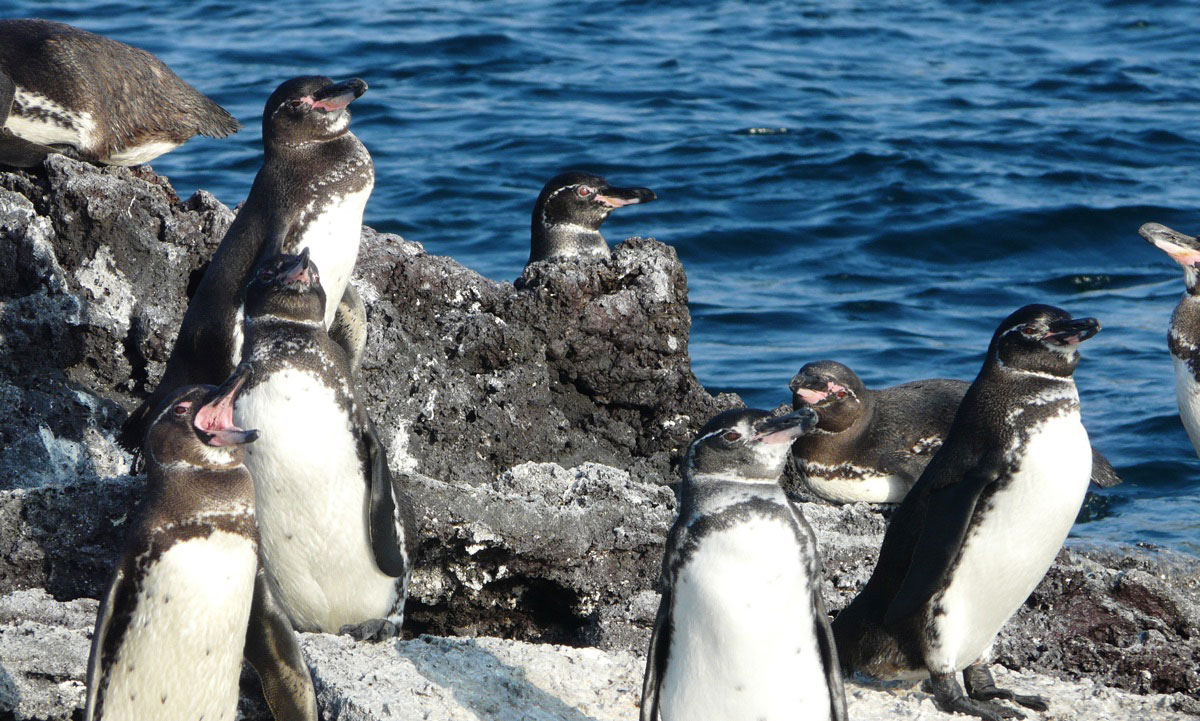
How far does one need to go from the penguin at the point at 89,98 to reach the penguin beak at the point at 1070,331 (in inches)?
164

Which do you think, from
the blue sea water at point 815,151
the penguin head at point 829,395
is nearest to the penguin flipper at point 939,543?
the penguin head at point 829,395

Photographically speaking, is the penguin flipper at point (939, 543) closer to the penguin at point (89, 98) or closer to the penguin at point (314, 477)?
the penguin at point (314, 477)

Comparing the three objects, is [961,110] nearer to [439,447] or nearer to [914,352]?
[914,352]

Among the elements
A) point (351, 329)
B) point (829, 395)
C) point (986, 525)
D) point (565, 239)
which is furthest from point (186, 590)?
point (565, 239)

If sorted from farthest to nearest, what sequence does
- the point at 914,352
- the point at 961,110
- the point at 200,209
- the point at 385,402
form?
the point at 961,110 → the point at 914,352 → the point at 200,209 → the point at 385,402

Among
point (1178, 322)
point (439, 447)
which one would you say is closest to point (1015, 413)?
point (1178, 322)

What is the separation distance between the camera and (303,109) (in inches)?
233

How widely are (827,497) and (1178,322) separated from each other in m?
1.62

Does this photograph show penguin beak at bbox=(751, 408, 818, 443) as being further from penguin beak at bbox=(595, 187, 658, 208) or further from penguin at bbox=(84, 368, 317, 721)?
penguin beak at bbox=(595, 187, 658, 208)

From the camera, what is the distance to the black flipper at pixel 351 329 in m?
5.84

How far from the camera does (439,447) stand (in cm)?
602

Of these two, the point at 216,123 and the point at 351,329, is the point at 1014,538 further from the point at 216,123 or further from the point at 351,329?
the point at 216,123

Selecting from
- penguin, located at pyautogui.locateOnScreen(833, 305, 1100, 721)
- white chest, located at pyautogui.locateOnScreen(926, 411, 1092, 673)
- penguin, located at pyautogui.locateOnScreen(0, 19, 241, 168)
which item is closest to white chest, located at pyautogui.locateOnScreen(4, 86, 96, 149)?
penguin, located at pyautogui.locateOnScreen(0, 19, 241, 168)

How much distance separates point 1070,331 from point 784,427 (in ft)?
3.77
